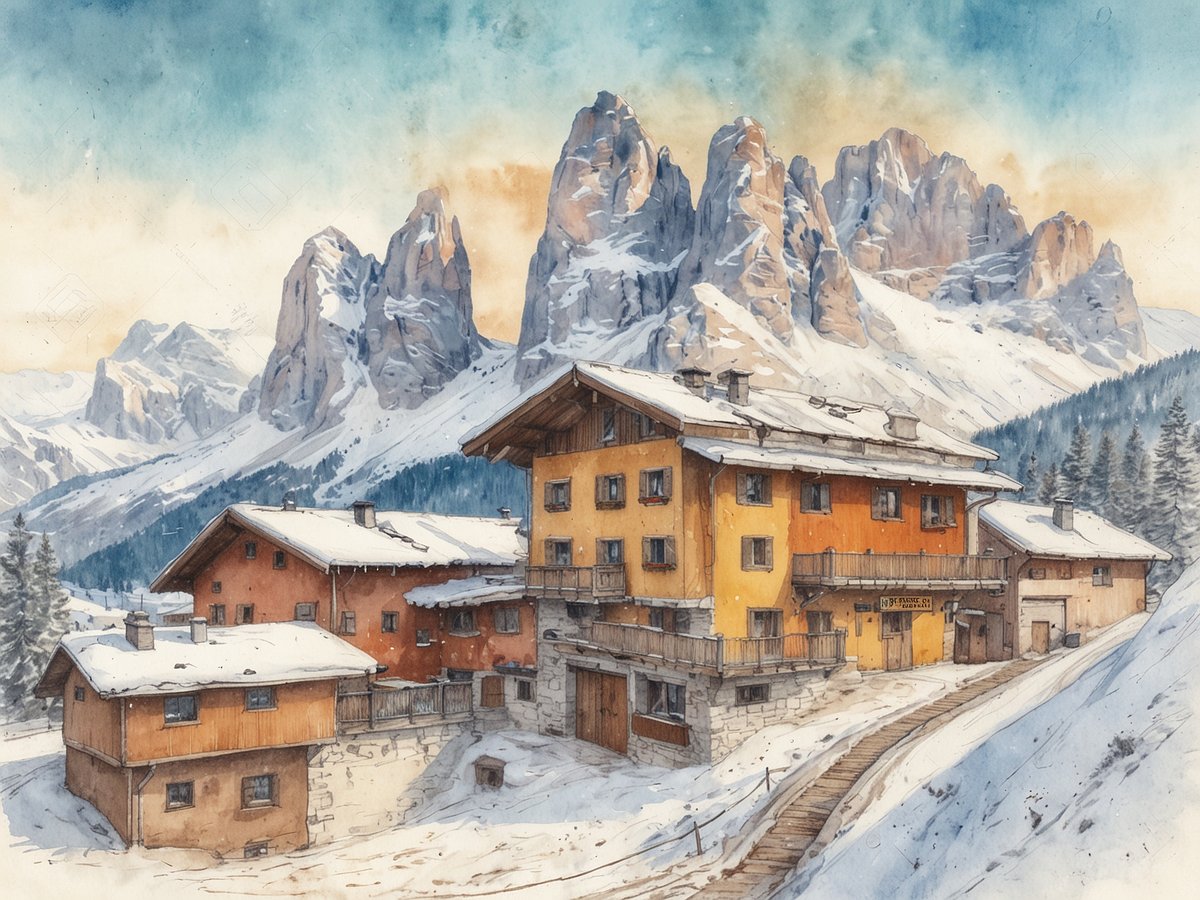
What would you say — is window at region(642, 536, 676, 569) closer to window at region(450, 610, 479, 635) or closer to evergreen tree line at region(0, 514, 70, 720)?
window at region(450, 610, 479, 635)

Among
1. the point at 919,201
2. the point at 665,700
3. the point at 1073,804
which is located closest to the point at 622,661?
the point at 665,700

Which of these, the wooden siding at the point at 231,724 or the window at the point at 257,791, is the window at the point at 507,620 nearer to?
the wooden siding at the point at 231,724

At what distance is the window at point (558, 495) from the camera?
3478 cm

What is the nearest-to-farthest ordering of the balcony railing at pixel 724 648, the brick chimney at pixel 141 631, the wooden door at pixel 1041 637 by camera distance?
the balcony railing at pixel 724 648 → the brick chimney at pixel 141 631 → the wooden door at pixel 1041 637

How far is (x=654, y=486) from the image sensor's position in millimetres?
31000

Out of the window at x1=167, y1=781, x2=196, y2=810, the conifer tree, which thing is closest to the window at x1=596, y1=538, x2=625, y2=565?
the window at x1=167, y1=781, x2=196, y2=810

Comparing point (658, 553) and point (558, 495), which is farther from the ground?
point (558, 495)

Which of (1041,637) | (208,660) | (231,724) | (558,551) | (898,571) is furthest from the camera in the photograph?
(1041,637)

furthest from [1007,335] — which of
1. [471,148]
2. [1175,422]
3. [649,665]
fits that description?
[649,665]

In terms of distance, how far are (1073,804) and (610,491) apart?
2105 cm

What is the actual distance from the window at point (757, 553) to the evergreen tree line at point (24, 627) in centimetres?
4479

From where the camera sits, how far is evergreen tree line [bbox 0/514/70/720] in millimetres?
55688

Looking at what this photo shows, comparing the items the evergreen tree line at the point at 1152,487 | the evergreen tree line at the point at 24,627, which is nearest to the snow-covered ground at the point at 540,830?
the evergreen tree line at the point at 24,627

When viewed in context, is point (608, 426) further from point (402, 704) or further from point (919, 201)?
point (919, 201)
